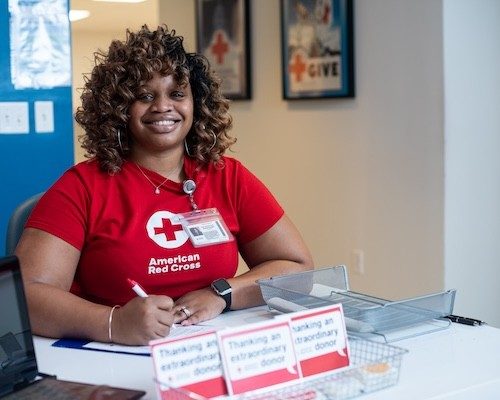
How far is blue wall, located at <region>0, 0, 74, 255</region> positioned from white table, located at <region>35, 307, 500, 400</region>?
69.2 inches

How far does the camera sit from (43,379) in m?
1.53

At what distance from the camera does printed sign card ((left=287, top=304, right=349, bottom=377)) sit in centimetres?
146

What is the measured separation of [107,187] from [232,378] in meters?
0.88

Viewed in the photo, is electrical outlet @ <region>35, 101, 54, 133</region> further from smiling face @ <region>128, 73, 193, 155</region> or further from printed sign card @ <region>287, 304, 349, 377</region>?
printed sign card @ <region>287, 304, 349, 377</region>

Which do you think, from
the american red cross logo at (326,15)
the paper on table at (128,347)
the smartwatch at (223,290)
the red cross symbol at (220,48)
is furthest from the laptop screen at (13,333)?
the red cross symbol at (220,48)

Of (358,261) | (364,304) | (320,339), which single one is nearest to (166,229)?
(364,304)

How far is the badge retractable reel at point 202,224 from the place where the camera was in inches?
83.0

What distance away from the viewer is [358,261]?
14.4 feet

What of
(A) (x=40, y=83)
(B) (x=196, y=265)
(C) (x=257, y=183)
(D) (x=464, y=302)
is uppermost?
(A) (x=40, y=83)

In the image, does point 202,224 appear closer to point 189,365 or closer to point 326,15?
point 189,365

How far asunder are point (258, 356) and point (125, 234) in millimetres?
759

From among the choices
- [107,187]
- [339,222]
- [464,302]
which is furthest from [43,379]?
[339,222]

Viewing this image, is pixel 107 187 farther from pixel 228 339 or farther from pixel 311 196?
pixel 311 196

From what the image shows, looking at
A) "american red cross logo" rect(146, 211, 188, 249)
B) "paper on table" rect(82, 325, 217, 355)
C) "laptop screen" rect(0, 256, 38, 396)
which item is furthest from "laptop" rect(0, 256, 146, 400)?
"american red cross logo" rect(146, 211, 188, 249)
